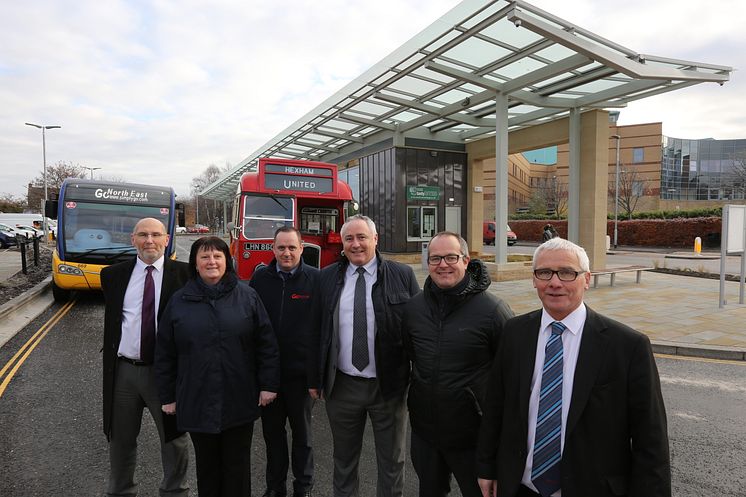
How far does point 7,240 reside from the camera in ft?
88.0

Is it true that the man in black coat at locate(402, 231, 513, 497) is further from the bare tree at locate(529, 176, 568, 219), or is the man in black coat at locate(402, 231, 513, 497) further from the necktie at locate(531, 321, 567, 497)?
the bare tree at locate(529, 176, 568, 219)

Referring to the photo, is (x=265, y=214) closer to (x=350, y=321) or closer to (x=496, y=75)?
(x=350, y=321)

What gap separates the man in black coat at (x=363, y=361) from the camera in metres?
2.57

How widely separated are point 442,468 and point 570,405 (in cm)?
95

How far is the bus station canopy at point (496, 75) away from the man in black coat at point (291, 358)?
7.77 m

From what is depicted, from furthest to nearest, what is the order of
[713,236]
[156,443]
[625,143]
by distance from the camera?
[625,143] < [713,236] < [156,443]

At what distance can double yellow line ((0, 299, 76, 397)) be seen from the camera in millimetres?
5118

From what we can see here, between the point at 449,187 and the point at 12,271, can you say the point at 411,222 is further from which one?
the point at 12,271

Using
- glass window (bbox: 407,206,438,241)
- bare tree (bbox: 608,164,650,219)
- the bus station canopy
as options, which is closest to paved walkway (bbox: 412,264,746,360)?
the bus station canopy

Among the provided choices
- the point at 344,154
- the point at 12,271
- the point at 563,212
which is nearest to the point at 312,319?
the point at 12,271

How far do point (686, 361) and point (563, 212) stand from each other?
133ft

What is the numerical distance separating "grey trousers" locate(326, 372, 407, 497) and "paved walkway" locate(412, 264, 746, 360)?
5.30 meters

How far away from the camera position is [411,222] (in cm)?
1894

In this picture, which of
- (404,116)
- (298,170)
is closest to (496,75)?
(404,116)
